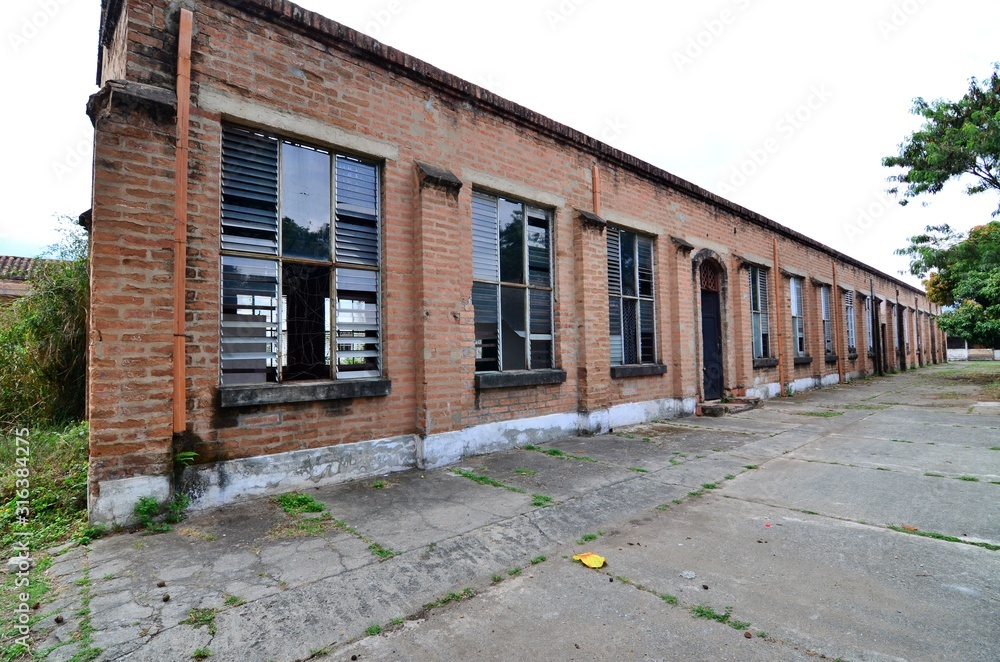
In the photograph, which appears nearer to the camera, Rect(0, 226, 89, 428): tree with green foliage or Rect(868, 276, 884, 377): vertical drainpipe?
Rect(0, 226, 89, 428): tree with green foliage

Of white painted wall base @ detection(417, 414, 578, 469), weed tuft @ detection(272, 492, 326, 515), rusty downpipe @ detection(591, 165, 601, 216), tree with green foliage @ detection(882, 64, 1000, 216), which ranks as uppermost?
tree with green foliage @ detection(882, 64, 1000, 216)

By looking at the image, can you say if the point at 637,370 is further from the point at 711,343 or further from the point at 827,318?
the point at 827,318

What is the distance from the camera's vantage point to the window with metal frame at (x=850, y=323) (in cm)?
1908

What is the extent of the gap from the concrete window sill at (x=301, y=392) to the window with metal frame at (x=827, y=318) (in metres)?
17.4

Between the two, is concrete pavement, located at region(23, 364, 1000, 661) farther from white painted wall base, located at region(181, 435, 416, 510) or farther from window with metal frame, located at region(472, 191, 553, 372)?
window with metal frame, located at region(472, 191, 553, 372)

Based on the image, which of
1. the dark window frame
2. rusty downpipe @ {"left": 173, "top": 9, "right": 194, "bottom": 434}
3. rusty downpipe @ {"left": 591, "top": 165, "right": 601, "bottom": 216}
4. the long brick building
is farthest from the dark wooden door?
rusty downpipe @ {"left": 173, "top": 9, "right": 194, "bottom": 434}

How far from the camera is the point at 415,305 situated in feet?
19.0

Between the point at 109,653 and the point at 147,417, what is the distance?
6.92ft

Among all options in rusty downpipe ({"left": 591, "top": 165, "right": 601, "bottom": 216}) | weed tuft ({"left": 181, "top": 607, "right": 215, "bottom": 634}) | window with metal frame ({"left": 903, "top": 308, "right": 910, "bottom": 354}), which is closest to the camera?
weed tuft ({"left": 181, "top": 607, "right": 215, "bottom": 634})

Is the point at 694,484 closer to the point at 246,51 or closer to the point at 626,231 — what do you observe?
the point at 626,231

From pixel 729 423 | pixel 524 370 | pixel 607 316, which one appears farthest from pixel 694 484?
pixel 729 423

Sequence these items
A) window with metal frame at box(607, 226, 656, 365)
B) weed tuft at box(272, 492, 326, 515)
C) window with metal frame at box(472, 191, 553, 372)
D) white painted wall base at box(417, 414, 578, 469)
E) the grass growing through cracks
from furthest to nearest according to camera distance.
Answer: window with metal frame at box(607, 226, 656, 365) → window with metal frame at box(472, 191, 553, 372) → white painted wall base at box(417, 414, 578, 469) → weed tuft at box(272, 492, 326, 515) → the grass growing through cracks

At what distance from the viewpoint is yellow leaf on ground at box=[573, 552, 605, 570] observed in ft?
10.5

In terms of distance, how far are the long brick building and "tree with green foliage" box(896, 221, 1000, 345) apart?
583 inches
